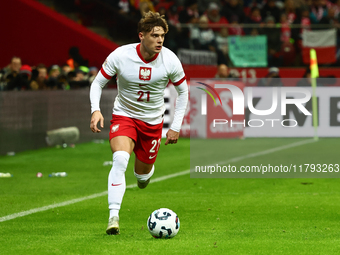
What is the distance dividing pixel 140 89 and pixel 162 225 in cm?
162

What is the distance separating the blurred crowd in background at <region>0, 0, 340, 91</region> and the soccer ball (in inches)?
433

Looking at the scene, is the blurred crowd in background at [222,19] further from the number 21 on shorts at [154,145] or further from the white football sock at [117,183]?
the white football sock at [117,183]

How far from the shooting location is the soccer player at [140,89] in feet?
22.2

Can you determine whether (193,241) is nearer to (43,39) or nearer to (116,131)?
(116,131)

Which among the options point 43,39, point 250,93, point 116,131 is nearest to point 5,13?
point 43,39

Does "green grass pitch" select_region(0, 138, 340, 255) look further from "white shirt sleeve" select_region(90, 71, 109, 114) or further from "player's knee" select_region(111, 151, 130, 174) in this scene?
"white shirt sleeve" select_region(90, 71, 109, 114)

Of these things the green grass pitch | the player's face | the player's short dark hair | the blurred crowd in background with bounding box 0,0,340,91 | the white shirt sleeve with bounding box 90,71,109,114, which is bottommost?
the green grass pitch

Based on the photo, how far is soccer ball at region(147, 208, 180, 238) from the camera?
6.11m

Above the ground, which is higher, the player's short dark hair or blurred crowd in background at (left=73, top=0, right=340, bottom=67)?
blurred crowd in background at (left=73, top=0, right=340, bottom=67)

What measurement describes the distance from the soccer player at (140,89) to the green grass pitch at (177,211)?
82cm

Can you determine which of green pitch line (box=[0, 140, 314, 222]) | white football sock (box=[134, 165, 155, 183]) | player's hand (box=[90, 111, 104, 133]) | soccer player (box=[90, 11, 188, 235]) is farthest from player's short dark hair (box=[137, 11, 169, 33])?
green pitch line (box=[0, 140, 314, 222])

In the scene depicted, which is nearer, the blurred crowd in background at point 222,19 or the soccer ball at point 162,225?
the soccer ball at point 162,225

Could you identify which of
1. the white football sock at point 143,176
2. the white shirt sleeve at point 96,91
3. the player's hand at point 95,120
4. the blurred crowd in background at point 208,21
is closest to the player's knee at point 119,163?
the player's hand at point 95,120

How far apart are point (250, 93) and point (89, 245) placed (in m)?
13.1
